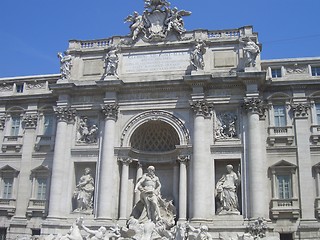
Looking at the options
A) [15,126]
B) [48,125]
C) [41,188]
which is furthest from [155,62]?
[41,188]

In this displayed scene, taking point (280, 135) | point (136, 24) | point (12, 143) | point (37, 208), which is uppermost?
point (136, 24)

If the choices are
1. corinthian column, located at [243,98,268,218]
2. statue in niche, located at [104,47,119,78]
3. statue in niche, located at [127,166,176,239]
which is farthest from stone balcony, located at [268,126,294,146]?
statue in niche, located at [104,47,119,78]

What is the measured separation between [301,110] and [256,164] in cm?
481

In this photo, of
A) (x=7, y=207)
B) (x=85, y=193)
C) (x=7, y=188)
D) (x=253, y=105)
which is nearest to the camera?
(x=253, y=105)

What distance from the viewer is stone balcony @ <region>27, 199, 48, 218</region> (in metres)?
28.3

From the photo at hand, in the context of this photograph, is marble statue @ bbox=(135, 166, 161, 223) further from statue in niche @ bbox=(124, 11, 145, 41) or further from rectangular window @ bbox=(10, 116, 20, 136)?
rectangular window @ bbox=(10, 116, 20, 136)

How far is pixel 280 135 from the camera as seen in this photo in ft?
87.7

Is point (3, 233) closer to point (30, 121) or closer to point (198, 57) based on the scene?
point (30, 121)

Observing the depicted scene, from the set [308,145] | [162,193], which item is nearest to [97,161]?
[162,193]

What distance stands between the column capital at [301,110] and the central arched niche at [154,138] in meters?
7.69

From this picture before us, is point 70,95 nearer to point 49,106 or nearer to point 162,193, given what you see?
point 49,106

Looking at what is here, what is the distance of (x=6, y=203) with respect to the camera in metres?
29.5

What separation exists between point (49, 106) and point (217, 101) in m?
12.1

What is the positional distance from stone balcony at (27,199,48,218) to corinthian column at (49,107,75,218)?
1.39 metres
